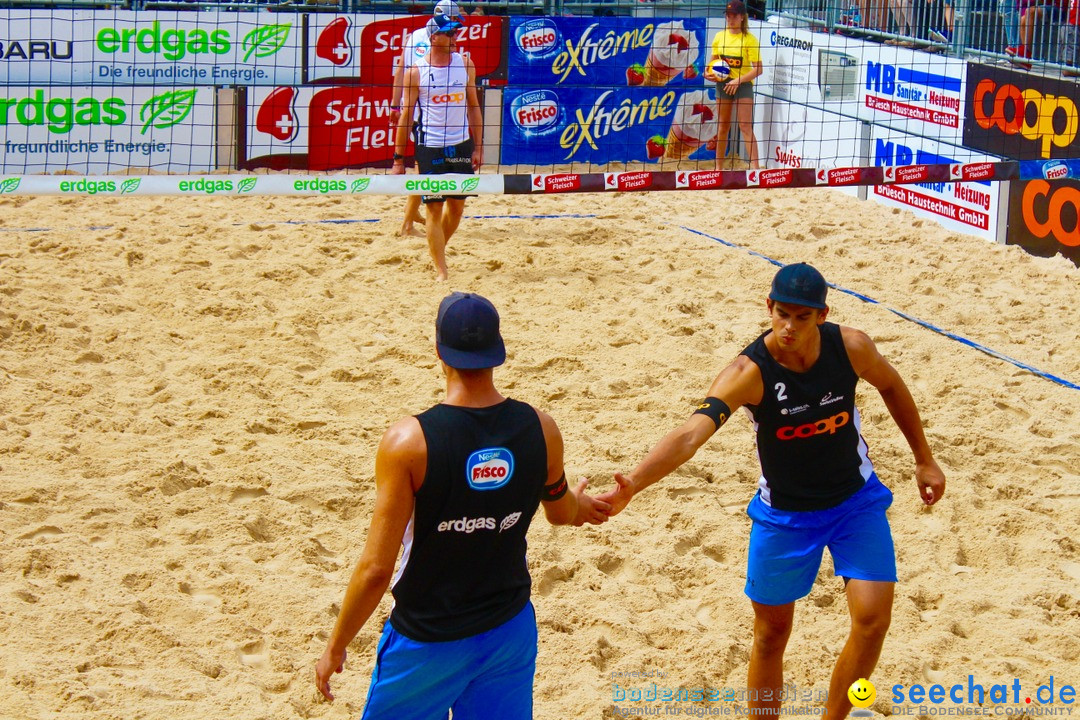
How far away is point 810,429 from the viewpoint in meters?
3.33

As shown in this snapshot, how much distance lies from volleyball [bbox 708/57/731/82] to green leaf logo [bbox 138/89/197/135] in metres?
4.67

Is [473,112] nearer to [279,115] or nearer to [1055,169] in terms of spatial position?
[1055,169]

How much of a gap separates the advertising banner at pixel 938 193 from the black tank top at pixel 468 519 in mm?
6019

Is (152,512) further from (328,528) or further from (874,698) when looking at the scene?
(874,698)

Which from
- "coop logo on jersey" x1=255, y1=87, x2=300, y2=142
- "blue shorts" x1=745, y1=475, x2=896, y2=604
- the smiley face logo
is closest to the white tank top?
"coop logo on jersey" x1=255, y1=87, x2=300, y2=142

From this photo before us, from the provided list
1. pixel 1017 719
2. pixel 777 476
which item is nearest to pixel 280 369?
pixel 777 476

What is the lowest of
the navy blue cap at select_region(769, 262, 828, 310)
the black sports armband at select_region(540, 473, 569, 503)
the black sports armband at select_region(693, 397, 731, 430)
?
the black sports armband at select_region(540, 473, 569, 503)

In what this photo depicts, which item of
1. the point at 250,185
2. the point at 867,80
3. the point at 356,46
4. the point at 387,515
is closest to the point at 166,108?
the point at 356,46

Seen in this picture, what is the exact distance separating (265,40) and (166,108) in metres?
1.14

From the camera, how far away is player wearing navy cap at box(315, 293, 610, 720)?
8.25ft

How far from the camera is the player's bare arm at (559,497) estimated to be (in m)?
2.69

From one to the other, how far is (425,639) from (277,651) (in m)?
1.34

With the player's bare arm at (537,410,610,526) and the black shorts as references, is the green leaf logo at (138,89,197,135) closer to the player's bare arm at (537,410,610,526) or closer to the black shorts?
the black shorts

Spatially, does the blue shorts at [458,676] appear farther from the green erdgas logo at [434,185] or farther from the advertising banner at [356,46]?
the advertising banner at [356,46]
